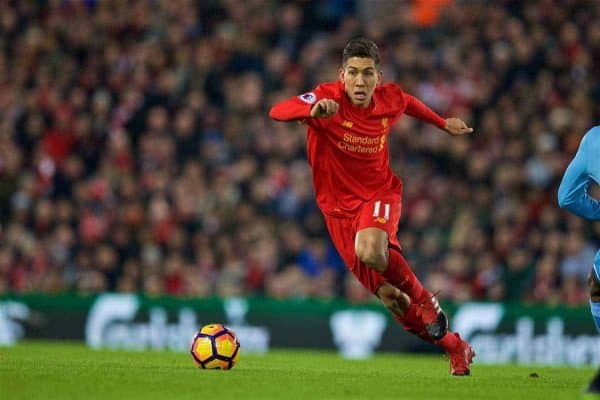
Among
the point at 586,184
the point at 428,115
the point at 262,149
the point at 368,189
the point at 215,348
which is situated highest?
the point at 262,149

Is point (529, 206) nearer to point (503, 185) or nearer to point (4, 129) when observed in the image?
point (503, 185)

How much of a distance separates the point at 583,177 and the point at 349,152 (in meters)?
2.00

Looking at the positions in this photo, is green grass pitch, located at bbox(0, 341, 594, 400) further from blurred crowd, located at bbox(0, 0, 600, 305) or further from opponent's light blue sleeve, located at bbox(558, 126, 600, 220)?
blurred crowd, located at bbox(0, 0, 600, 305)

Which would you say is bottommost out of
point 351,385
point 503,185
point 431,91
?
point 351,385

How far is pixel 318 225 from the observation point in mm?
16844

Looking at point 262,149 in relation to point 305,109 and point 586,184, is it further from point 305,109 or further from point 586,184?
point 586,184

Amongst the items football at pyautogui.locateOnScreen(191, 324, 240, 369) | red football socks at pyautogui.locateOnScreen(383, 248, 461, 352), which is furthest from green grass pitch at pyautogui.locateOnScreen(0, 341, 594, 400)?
red football socks at pyautogui.locateOnScreen(383, 248, 461, 352)

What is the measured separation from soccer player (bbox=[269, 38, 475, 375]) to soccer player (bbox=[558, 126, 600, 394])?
1306 millimetres

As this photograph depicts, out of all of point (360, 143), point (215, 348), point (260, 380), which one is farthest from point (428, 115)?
point (260, 380)

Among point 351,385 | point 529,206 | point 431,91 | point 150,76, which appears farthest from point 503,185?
point 351,385

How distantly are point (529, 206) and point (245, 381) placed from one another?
8.40 meters

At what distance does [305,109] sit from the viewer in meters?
8.88

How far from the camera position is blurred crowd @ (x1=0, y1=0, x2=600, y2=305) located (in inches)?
639

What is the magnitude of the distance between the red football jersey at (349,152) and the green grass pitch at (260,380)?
135 cm
